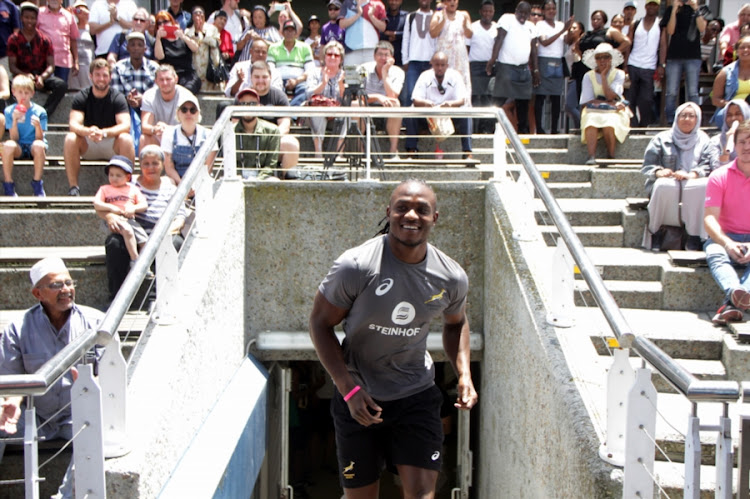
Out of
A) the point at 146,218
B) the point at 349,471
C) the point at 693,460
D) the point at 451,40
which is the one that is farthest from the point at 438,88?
the point at 693,460

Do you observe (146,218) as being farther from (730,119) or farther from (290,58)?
(730,119)

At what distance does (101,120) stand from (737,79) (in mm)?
7541

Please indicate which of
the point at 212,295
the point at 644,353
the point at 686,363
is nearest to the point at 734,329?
the point at 686,363

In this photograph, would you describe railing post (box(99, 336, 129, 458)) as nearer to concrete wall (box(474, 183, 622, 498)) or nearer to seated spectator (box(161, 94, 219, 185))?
concrete wall (box(474, 183, 622, 498))

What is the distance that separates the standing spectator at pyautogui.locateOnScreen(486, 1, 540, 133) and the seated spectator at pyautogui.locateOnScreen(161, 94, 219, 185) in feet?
15.4

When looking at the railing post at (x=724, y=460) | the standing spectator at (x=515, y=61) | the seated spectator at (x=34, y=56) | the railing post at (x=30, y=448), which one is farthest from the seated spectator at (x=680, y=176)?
the seated spectator at (x=34, y=56)

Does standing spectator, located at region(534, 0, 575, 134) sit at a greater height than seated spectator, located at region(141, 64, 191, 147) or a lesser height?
greater

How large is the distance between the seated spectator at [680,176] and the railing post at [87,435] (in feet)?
19.3

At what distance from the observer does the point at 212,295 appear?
251 inches

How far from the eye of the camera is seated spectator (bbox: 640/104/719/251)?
7.77 meters

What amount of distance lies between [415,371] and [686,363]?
2834 millimetres

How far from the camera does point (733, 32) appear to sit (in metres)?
11.9

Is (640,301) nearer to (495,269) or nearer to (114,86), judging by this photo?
(495,269)

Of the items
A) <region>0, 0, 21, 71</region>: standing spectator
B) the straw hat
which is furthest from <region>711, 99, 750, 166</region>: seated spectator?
<region>0, 0, 21, 71</region>: standing spectator
